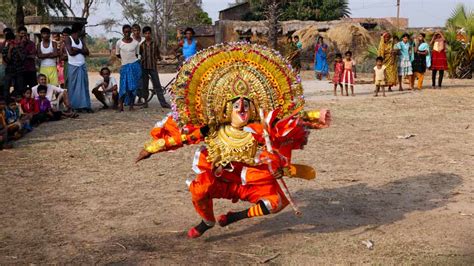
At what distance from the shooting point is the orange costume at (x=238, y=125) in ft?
16.6

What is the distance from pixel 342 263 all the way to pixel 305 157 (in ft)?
13.1

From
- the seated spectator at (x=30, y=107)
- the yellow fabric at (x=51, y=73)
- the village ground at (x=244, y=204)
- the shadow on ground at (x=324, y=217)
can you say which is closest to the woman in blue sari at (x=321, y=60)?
the yellow fabric at (x=51, y=73)

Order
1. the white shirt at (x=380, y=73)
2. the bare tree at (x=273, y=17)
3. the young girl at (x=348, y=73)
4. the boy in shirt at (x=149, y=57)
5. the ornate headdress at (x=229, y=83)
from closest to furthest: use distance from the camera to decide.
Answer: the ornate headdress at (x=229, y=83) < the boy in shirt at (x=149, y=57) < the white shirt at (x=380, y=73) < the young girl at (x=348, y=73) < the bare tree at (x=273, y=17)

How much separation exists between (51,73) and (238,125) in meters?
8.82

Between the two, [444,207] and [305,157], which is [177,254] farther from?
[305,157]

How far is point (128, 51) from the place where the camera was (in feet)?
42.5

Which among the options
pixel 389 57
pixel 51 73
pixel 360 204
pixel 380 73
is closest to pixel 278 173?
pixel 360 204

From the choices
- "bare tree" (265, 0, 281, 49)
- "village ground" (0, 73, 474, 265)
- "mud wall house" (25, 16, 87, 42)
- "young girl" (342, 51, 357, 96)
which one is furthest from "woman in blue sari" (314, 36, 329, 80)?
"mud wall house" (25, 16, 87, 42)

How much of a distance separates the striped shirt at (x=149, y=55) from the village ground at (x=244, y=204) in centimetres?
→ 276

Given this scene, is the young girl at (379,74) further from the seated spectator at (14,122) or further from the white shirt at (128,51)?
the seated spectator at (14,122)

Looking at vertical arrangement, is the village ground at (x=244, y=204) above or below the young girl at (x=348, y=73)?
below

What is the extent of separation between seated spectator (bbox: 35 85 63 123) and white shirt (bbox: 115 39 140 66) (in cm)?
179

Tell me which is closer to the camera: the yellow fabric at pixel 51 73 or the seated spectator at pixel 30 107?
the seated spectator at pixel 30 107

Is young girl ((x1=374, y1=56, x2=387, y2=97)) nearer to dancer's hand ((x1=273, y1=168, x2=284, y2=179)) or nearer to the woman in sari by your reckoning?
the woman in sari
